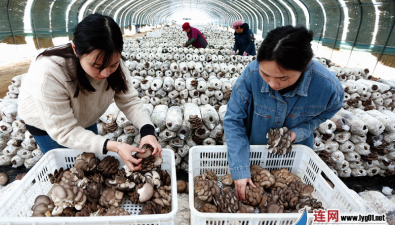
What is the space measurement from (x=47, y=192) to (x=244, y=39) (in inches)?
211

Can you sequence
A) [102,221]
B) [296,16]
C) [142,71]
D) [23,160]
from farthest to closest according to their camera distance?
[296,16]
[142,71]
[23,160]
[102,221]

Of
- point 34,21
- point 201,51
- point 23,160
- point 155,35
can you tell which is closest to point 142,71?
point 201,51

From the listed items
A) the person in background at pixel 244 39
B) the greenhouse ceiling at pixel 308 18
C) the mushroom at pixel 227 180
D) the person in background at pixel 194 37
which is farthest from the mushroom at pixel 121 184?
the greenhouse ceiling at pixel 308 18

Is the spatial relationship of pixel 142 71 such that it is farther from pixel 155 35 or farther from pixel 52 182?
pixel 155 35

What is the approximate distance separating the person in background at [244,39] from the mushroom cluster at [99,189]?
4.67 meters

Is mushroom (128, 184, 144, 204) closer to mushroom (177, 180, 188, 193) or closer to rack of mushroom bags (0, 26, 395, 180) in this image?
mushroom (177, 180, 188, 193)

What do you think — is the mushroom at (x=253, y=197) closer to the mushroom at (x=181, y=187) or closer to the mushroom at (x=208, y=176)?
the mushroom at (x=208, y=176)

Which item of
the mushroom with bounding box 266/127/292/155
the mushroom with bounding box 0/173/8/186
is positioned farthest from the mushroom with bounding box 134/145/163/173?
the mushroom with bounding box 0/173/8/186

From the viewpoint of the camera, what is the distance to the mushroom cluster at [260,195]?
47.0 inches

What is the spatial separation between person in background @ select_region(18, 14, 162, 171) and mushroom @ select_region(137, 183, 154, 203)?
125 mm

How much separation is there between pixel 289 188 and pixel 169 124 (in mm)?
1387

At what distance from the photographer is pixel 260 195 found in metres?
1.31

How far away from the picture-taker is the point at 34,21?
37.0ft

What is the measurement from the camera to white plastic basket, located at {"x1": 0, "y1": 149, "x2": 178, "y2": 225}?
2.90ft
